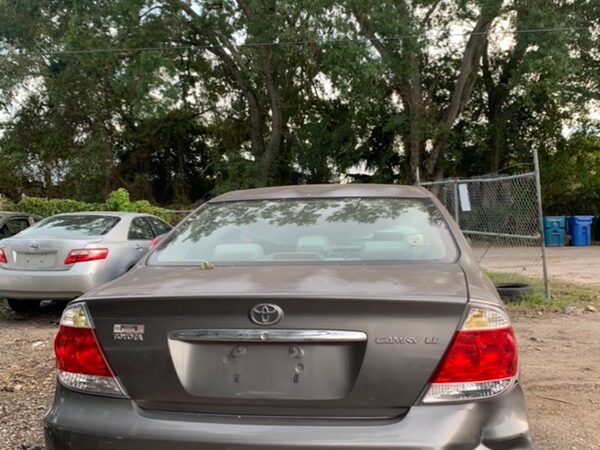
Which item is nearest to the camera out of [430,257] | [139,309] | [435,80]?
[139,309]

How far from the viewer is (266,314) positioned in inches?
82.0

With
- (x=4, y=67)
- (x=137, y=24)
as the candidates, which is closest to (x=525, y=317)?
(x=137, y=24)

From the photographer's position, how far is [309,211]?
329 cm

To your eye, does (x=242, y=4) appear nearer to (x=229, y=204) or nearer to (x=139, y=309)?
(x=229, y=204)

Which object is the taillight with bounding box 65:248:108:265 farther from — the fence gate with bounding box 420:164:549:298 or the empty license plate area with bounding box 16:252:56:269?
the fence gate with bounding box 420:164:549:298

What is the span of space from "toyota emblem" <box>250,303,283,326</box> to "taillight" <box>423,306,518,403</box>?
24.1 inches

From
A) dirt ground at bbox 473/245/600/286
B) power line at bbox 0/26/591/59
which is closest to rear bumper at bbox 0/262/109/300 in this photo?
dirt ground at bbox 473/245/600/286

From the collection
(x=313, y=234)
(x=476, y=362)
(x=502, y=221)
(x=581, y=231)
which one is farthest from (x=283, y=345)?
(x=581, y=231)

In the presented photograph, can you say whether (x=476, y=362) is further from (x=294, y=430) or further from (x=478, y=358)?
(x=294, y=430)

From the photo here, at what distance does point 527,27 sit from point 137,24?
13056 mm

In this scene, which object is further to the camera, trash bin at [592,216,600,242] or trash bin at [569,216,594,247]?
trash bin at [592,216,600,242]

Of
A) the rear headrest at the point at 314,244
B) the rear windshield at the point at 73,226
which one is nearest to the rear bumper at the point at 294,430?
the rear headrest at the point at 314,244

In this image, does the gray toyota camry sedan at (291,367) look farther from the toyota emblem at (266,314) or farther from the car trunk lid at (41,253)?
the car trunk lid at (41,253)

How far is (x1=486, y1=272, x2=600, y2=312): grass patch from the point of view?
24.6ft
